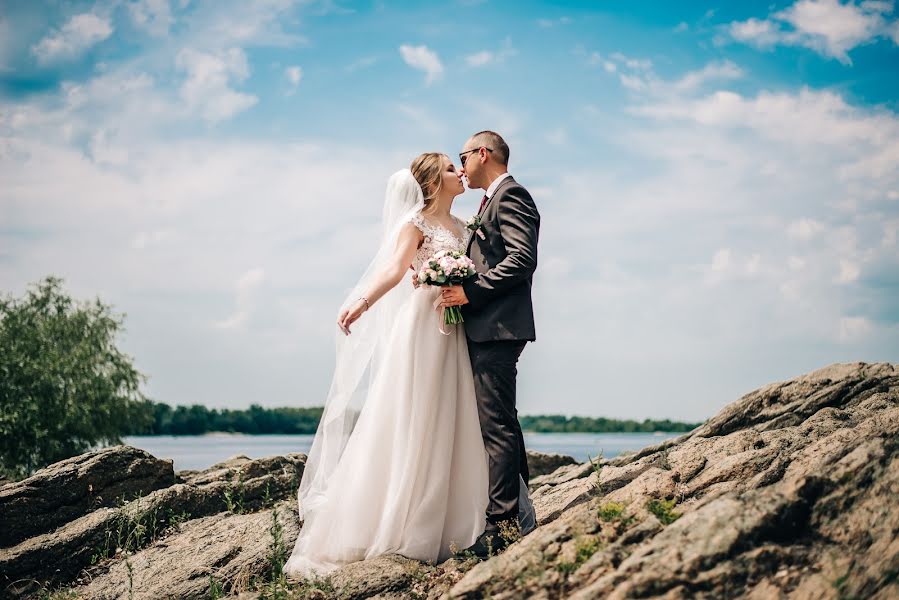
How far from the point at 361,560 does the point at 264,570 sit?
3.45ft

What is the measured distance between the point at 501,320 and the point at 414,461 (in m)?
1.43

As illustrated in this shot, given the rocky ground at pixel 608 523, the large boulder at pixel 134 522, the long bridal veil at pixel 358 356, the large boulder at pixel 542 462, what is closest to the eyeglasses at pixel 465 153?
the long bridal veil at pixel 358 356

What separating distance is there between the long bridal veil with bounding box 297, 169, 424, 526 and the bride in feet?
0.03

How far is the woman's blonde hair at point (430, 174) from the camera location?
22.0 feet

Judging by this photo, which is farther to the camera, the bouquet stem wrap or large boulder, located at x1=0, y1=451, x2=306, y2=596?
large boulder, located at x1=0, y1=451, x2=306, y2=596

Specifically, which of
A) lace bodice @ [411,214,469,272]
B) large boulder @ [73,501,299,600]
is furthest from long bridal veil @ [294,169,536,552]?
large boulder @ [73,501,299,600]

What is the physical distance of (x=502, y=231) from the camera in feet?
20.4

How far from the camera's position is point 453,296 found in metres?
6.11

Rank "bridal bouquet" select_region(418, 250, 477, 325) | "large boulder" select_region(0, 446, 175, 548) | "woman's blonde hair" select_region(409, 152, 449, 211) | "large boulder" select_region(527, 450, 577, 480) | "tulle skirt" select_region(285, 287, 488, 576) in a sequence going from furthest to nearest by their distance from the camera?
1. "large boulder" select_region(527, 450, 577, 480)
2. "large boulder" select_region(0, 446, 175, 548)
3. "woman's blonde hair" select_region(409, 152, 449, 211)
4. "tulle skirt" select_region(285, 287, 488, 576)
5. "bridal bouquet" select_region(418, 250, 477, 325)

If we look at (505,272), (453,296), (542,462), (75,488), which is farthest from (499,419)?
(542,462)

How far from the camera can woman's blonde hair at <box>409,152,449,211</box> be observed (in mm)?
6707

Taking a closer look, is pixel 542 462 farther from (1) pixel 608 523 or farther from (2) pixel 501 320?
(1) pixel 608 523

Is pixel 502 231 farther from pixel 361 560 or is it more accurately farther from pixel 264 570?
pixel 264 570

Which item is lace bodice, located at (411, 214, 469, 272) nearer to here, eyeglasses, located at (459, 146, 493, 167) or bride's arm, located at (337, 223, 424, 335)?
bride's arm, located at (337, 223, 424, 335)
